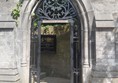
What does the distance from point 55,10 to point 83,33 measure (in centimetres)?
115

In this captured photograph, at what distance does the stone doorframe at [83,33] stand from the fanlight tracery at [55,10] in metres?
0.23

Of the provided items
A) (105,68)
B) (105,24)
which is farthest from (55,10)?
(105,68)

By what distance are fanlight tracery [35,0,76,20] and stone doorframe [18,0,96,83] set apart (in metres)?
0.23

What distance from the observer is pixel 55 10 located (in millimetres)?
7324

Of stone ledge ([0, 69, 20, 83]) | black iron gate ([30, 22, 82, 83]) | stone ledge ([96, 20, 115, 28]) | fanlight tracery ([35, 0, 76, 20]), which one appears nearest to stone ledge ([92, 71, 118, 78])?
black iron gate ([30, 22, 82, 83])

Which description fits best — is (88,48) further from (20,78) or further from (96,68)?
(20,78)

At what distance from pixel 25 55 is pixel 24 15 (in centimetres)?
117

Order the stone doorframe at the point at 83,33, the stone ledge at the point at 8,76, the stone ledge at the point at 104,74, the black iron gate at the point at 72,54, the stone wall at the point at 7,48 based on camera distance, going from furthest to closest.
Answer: the black iron gate at the point at 72,54 → the stone doorframe at the point at 83,33 → the stone wall at the point at 7,48 → the stone ledge at the point at 8,76 → the stone ledge at the point at 104,74

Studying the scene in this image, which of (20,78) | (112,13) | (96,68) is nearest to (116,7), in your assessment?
(112,13)

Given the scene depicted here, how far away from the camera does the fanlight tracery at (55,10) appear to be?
730 centimetres

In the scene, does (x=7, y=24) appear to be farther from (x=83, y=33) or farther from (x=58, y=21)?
(x=83, y=33)

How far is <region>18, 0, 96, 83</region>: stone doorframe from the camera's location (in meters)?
6.82

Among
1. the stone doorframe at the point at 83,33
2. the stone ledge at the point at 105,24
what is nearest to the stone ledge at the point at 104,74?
the stone doorframe at the point at 83,33

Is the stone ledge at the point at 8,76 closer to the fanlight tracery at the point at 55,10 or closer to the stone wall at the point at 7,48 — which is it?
the stone wall at the point at 7,48
